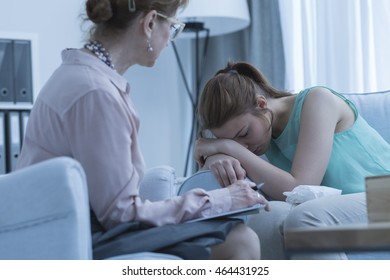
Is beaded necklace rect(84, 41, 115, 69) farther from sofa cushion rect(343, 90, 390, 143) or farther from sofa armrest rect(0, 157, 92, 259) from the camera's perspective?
sofa cushion rect(343, 90, 390, 143)

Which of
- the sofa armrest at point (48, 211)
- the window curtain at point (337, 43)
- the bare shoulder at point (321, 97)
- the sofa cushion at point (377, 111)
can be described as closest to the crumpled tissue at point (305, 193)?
the bare shoulder at point (321, 97)

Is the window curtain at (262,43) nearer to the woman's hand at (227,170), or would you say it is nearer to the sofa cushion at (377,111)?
the sofa cushion at (377,111)

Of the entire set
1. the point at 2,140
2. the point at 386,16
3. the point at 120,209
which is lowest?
the point at 2,140

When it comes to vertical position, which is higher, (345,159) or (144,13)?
(144,13)

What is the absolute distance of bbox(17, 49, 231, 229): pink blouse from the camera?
138 cm

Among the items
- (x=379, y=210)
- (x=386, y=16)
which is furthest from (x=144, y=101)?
(x=379, y=210)

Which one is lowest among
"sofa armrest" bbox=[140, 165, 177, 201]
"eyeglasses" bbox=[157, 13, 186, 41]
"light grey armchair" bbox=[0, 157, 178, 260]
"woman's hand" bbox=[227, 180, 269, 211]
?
"sofa armrest" bbox=[140, 165, 177, 201]

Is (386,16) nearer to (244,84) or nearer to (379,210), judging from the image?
(244,84)

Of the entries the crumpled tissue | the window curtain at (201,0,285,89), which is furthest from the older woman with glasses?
the window curtain at (201,0,285,89)

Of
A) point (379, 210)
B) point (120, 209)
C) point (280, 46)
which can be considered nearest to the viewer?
point (379, 210)

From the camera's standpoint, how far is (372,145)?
2170 millimetres

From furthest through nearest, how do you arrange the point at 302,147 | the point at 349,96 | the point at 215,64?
the point at 215,64
the point at 349,96
the point at 302,147

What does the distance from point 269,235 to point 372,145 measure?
1.69ft

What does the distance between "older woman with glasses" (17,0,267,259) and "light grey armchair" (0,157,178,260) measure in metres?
0.10
